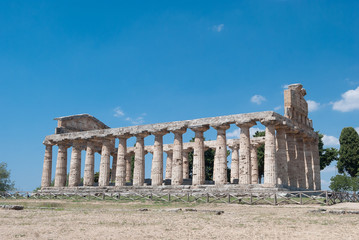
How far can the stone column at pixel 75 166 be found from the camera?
44.7 m

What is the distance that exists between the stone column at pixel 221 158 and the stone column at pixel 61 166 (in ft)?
69.7

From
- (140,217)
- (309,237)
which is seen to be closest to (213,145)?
(140,217)

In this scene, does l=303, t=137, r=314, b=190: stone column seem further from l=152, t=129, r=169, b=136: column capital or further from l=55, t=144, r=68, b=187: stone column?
→ l=55, t=144, r=68, b=187: stone column

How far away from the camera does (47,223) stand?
15148 mm

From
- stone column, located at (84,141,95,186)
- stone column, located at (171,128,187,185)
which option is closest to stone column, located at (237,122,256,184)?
stone column, located at (171,128,187,185)

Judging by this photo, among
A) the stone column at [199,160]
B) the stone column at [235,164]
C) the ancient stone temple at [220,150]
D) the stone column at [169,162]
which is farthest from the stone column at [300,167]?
the stone column at [169,162]

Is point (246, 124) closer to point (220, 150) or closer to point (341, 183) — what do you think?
point (220, 150)

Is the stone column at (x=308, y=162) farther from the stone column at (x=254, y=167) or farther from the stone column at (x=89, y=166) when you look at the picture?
the stone column at (x=89, y=166)

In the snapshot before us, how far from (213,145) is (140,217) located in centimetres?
3247

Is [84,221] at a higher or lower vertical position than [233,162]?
lower

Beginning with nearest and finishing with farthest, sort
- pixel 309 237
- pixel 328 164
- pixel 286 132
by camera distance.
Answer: pixel 309 237 → pixel 286 132 → pixel 328 164

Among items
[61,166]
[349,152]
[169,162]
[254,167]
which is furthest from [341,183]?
[61,166]

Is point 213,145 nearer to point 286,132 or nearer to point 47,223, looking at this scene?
point 286,132

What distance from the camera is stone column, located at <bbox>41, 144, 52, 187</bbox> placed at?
156 ft
